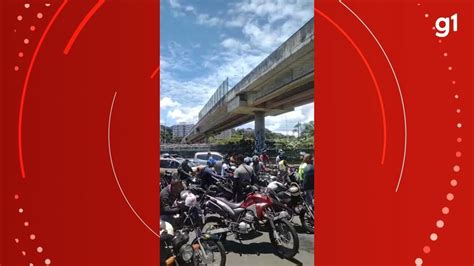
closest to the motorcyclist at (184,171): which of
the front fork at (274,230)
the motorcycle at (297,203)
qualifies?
the motorcycle at (297,203)

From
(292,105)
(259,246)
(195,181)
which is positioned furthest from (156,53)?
(292,105)

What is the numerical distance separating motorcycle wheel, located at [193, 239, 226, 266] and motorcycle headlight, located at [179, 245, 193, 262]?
56 mm

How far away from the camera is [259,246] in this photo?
4.61m

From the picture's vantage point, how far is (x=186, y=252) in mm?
3418

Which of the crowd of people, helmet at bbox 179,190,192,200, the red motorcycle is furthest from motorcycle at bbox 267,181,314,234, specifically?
helmet at bbox 179,190,192,200

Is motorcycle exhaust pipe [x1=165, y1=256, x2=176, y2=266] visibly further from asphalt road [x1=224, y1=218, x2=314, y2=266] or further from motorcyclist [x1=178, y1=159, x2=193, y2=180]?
motorcyclist [x1=178, y1=159, x2=193, y2=180]

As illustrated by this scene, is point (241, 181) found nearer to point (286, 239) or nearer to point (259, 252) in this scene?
point (259, 252)

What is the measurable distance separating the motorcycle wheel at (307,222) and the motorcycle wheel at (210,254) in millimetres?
2268

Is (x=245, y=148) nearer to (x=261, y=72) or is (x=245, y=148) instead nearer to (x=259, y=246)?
(x=261, y=72)

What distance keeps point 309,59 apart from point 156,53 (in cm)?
901

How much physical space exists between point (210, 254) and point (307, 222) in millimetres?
2470

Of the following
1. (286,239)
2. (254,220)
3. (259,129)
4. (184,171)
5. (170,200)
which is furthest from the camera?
(259,129)

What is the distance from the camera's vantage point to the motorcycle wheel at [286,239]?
13.5 ft

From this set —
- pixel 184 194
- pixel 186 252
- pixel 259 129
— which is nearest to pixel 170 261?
pixel 186 252
